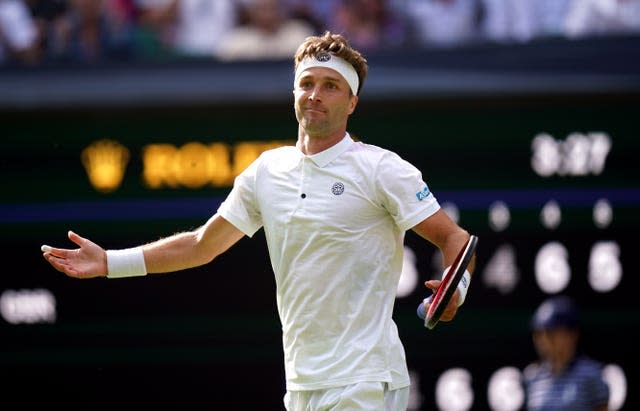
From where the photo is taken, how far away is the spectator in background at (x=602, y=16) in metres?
8.50

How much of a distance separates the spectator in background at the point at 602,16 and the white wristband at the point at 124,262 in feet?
13.6

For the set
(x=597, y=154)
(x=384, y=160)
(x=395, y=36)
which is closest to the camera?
(x=384, y=160)

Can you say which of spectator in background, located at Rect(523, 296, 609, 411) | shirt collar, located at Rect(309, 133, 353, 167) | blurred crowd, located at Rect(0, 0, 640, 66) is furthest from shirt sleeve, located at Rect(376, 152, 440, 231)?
blurred crowd, located at Rect(0, 0, 640, 66)

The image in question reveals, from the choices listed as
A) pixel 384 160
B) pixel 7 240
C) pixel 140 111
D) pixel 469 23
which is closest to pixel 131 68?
pixel 140 111

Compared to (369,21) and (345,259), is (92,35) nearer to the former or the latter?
(369,21)

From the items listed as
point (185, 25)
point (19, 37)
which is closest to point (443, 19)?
point (185, 25)

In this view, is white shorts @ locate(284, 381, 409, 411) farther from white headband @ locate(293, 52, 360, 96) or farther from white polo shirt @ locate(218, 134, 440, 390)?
white headband @ locate(293, 52, 360, 96)

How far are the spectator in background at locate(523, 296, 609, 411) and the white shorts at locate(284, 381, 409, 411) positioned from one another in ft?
7.75

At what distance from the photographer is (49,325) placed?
848cm

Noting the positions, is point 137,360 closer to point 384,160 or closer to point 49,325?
point 49,325

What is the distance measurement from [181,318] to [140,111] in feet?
3.89

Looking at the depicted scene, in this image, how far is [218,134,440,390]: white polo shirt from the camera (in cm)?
462

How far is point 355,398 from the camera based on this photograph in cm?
456

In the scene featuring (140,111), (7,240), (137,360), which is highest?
(140,111)
